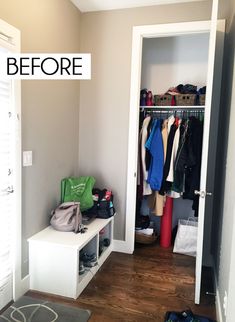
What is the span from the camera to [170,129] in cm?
297

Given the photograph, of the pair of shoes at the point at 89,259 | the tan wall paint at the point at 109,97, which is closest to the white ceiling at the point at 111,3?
the tan wall paint at the point at 109,97

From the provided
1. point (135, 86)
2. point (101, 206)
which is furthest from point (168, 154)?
point (101, 206)

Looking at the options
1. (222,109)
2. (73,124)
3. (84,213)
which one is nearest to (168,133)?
(222,109)

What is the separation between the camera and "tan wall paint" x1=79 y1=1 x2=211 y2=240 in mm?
2834

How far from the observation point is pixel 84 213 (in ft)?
9.40

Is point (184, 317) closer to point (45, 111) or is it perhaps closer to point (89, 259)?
point (89, 259)

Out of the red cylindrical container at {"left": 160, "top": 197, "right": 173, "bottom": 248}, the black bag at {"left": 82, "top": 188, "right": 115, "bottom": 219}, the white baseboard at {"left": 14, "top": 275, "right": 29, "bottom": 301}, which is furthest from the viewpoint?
the red cylindrical container at {"left": 160, "top": 197, "right": 173, "bottom": 248}

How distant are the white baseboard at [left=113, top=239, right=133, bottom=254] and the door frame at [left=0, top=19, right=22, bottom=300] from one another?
3.82 feet

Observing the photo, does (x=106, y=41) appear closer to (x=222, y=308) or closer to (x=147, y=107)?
(x=147, y=107)

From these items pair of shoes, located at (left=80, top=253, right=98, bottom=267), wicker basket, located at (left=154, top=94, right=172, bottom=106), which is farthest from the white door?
wicker basket, located at (left=154, top=94, right=172, bottom=106)

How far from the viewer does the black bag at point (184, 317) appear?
6.07ft

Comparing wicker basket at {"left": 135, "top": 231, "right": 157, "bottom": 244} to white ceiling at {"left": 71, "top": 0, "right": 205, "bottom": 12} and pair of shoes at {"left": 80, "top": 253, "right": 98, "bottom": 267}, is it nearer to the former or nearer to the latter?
pair of shoes at {"left": 80, "top": 253, "right": 98, "bottom": 267}

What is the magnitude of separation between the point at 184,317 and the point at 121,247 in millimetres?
1250

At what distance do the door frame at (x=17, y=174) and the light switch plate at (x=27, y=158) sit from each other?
8 centimetres
